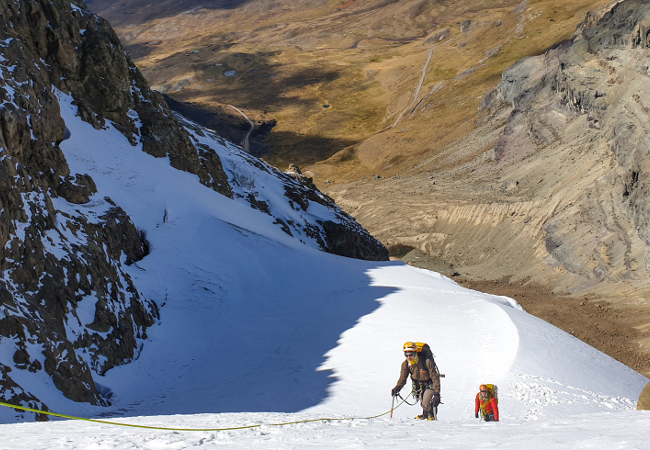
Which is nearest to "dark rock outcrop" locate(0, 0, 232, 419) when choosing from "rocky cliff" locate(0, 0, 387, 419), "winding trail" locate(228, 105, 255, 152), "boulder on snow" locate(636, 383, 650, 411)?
"rocky cliff" locate(0, 0, 387, 419)

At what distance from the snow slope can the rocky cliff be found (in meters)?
0.53

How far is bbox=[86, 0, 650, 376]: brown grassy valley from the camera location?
127 ft

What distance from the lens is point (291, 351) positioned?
1884 centimetres

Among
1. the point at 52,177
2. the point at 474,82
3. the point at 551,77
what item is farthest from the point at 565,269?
the point at 474,82

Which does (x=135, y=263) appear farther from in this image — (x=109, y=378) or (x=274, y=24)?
(x=274, y=24)

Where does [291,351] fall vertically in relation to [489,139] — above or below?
below

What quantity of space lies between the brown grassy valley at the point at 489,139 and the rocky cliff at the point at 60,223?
72.7ft

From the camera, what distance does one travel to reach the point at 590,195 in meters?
42.8

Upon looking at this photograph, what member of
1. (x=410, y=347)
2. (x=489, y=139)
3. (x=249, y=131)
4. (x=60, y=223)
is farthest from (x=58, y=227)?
(x=249, y=131)

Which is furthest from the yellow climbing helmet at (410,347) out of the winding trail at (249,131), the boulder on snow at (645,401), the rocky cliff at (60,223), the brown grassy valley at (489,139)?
the winding trail at (249,131)

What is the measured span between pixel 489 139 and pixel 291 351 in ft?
171

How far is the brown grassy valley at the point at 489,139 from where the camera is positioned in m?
38.8

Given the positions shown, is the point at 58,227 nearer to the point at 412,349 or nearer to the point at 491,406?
the point at 412,349

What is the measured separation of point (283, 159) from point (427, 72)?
33386 mm
